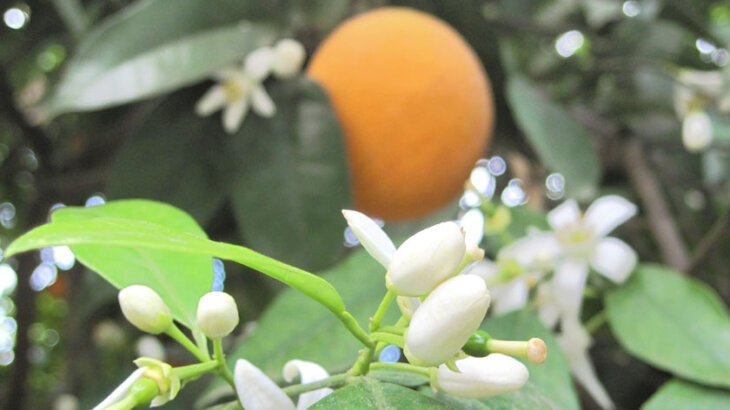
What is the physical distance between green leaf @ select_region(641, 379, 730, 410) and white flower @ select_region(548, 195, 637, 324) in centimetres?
Answer: 10

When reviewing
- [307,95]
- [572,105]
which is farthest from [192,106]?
[572,105]

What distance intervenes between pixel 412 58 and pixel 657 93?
490 mm

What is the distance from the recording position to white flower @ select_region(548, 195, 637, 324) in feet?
1.98

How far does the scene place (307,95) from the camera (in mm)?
718

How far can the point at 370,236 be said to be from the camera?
0.95ft

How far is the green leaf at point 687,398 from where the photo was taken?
1.68 feet

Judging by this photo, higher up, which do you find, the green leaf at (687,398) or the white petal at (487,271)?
the white petal at (487,271)

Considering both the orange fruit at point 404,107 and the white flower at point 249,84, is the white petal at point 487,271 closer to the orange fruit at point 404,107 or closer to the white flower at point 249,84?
the orange fruit at point 404,107

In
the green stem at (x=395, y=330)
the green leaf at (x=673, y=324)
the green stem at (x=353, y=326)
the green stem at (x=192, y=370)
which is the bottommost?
the green leaf at (x=673, y=324)

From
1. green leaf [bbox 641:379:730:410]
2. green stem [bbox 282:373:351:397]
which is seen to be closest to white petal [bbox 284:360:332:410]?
green stem [bbox 282:373:351:397]

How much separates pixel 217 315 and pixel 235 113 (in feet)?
1.52

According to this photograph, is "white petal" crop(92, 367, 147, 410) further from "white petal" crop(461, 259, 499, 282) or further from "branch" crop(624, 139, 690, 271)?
"branch" crop(624, 139, 690, 271)

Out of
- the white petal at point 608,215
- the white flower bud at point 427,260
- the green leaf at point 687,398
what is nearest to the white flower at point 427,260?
the white flower bud at point 427,260

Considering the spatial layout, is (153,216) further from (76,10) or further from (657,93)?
(657,93)
